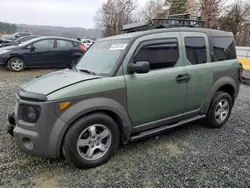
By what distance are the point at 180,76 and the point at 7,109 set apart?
3857 mm

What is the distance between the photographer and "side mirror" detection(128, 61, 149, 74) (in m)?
2.83

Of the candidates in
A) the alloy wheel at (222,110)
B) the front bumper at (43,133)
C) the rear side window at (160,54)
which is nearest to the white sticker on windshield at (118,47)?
the rear side window at (160,54)

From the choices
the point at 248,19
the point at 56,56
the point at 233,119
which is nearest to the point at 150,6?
the point at 248,19

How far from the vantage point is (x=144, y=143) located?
11.6ft

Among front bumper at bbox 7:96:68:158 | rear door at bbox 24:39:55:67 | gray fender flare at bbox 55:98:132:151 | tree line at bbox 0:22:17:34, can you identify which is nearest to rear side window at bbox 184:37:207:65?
gray fender flare at bbox 55:98:132:151

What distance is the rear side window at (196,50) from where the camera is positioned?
3.58 meters

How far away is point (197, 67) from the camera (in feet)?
11.8

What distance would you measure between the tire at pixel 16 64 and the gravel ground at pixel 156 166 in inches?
231

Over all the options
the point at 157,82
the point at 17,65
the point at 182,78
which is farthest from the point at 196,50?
the point at 17,65

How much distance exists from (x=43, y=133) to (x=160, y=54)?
2005 mm

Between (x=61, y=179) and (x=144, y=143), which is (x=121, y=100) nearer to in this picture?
(x=144, y=143)

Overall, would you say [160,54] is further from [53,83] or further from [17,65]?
[17,65]

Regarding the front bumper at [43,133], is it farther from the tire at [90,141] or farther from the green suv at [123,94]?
the tire at [90,141]

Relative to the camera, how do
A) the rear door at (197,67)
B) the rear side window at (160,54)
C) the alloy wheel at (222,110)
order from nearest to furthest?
the rear side window at (160,54), the rear door at (197,67), the alloy wheel at (222,110)
